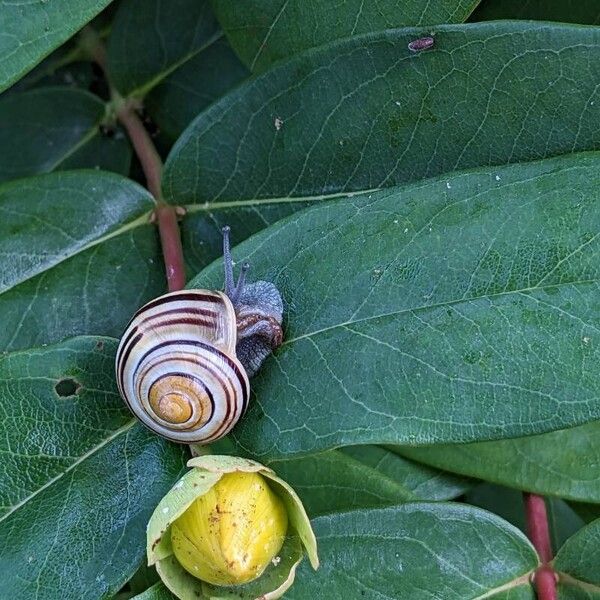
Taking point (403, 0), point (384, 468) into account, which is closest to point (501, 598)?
point (384, 468)

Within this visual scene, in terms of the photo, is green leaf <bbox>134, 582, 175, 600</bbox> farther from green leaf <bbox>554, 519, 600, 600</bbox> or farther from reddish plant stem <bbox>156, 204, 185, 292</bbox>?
green leaf <bbox>554, 519, 600, 600</bbox>

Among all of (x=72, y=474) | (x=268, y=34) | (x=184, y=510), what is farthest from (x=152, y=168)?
(x=184, y=510)

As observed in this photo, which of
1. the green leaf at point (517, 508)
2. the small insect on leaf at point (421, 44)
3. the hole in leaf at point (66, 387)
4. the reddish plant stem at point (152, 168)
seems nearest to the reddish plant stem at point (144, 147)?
the reddish plant stem at point (152, 168)

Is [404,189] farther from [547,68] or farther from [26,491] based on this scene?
[26,491]

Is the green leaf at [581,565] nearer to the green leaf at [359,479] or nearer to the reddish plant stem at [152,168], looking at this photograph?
the green leaf at [359,479]

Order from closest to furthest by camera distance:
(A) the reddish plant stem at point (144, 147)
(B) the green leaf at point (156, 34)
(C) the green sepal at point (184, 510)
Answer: (C) the green sepal at point (184, 510)
(A) the reddish plant stem at point (144, 147)
(B) the green leaf at point (156, 34)

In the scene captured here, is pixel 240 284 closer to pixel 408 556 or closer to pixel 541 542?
pixel 408 556
